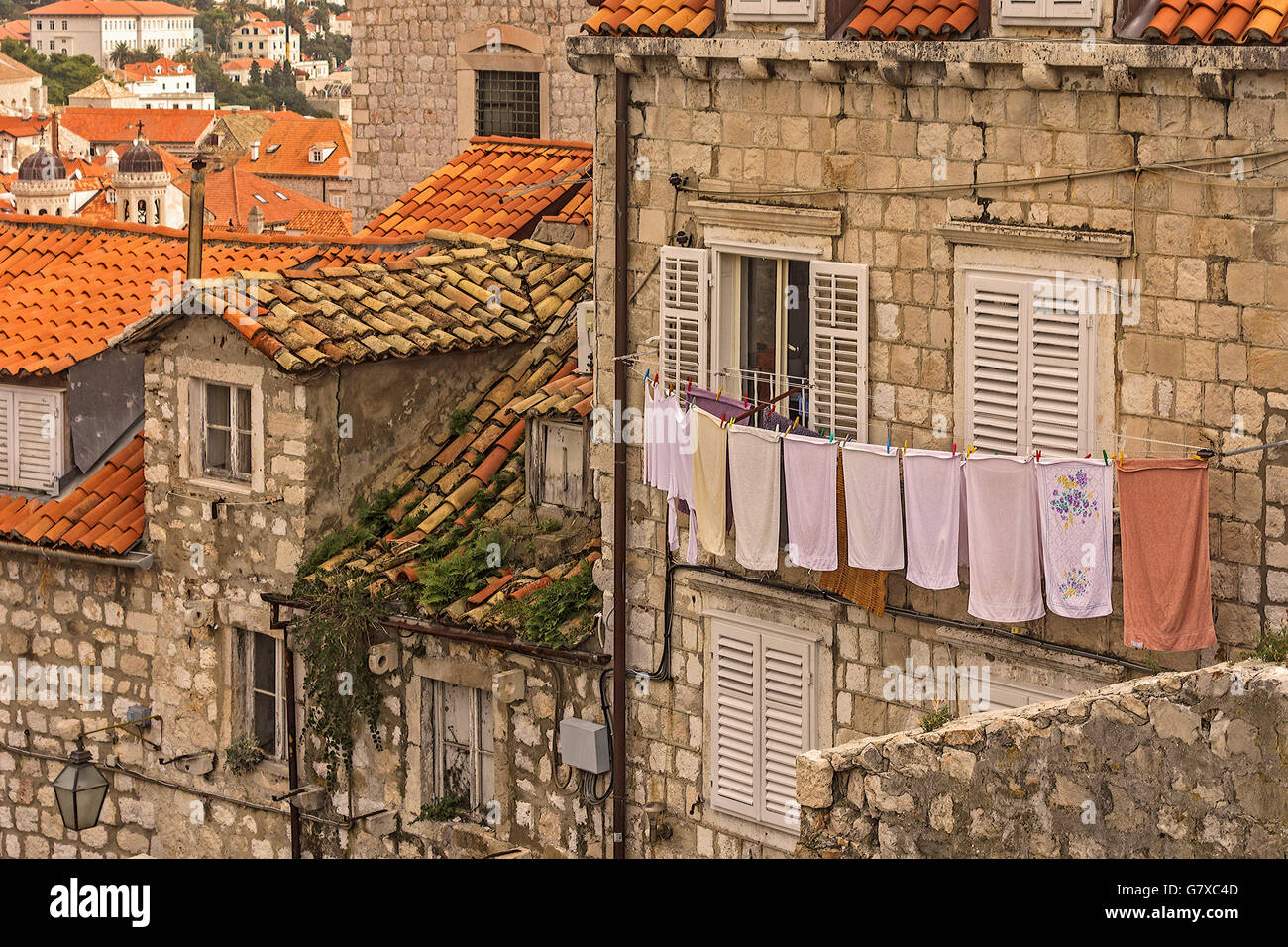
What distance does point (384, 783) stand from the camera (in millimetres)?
17953

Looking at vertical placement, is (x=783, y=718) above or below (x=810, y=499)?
below

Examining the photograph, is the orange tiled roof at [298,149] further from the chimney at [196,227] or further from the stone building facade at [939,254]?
the stone building facade at [939,254]

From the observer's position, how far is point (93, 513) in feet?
63.6

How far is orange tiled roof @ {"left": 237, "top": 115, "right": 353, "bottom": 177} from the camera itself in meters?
130

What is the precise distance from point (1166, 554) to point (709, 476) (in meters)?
3.57

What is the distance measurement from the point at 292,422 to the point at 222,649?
2296mm

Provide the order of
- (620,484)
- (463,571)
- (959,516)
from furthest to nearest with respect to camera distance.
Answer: (463,571), (620,484), (959,516)

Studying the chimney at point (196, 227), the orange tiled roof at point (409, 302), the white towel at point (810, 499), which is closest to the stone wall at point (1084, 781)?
the white towel at point (810, 499)

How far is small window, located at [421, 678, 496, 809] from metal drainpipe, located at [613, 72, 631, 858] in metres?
1.30

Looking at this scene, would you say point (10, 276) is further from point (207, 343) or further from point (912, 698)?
point (912, 698)

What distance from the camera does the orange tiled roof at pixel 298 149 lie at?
5138 inches

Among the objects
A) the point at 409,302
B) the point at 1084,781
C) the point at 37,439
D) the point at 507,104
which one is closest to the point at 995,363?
the point at 1084,781

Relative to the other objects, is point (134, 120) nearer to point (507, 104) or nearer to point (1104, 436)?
point (507, 104)

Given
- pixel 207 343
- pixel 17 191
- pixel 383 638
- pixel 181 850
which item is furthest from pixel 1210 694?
pixel 17 191
